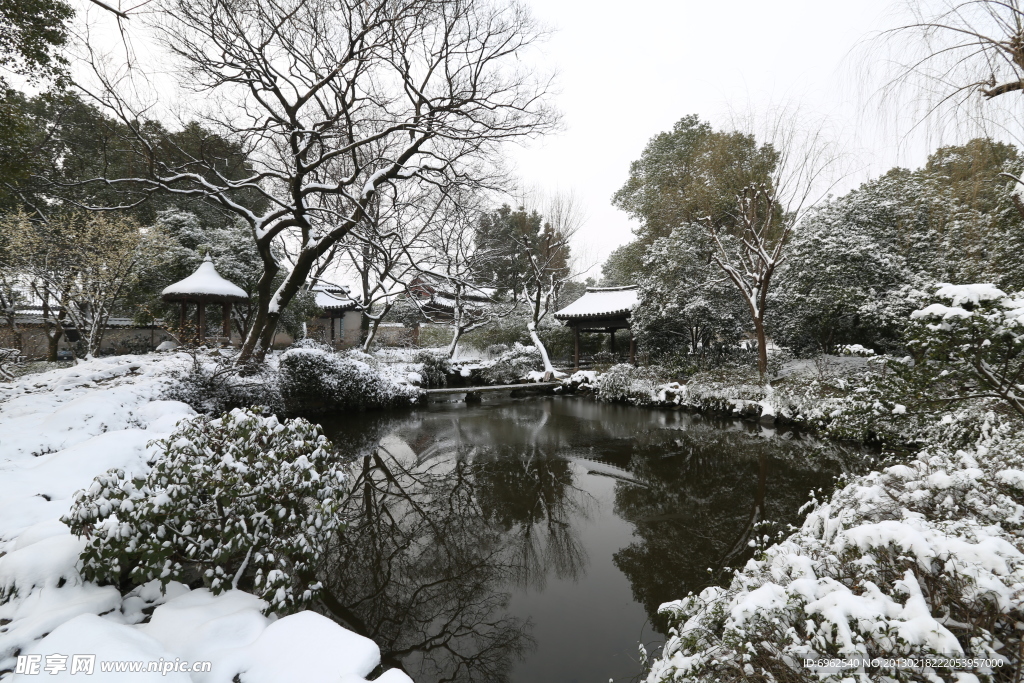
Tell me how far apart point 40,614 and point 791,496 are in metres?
6.06

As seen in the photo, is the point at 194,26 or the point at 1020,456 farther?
the point at 194,26

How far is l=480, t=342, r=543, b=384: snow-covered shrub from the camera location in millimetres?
15117

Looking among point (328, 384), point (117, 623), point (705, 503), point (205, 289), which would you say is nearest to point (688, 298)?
point (705, 503)

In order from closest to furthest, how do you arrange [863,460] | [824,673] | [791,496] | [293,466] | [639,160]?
[824,673] < [293,466] < [791,496] < [863,460] < [639,160]

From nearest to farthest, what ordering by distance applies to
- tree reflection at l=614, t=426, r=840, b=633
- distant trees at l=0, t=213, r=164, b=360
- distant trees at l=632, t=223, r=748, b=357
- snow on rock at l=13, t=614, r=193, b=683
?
1. snow on rock at l=13, t=614, r=193, b=683
2. tree reflection at l=614, t=426, r=840, b=633
3. distant trees at l=0, t=213, r=164, b=360
4. distant trees at l=632, t=223, r=748, b=357

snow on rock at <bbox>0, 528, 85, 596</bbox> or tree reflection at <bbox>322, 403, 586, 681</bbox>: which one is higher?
snow on rock at <bbox>0, 528, 85, 596</bbox>

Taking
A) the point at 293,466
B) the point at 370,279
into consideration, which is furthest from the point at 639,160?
the point at 293,466

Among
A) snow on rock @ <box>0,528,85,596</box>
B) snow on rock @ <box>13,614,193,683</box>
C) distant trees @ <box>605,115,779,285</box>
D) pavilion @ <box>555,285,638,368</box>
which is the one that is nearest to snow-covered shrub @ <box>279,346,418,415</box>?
snow on rock @ <box>0,528,85,596</box>

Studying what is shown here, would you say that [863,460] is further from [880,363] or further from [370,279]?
[370,279]

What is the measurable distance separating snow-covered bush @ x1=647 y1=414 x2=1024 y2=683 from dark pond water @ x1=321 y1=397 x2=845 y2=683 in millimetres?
826

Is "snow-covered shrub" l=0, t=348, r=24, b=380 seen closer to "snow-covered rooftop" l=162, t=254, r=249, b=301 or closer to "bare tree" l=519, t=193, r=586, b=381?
"snow-covered rooftop" l=162, t=254, r=249, b=301

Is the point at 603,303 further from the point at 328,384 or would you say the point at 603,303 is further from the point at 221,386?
the point at 221,386

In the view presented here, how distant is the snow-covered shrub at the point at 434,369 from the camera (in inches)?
562

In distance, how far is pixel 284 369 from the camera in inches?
364
